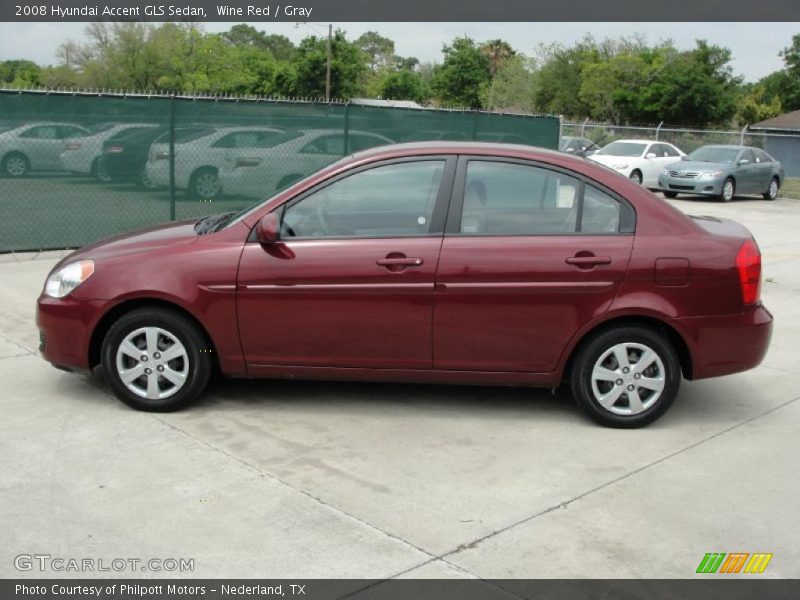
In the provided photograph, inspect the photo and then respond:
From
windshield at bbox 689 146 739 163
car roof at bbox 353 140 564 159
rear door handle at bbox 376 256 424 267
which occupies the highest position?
windshield at bbox 689 146 739 163

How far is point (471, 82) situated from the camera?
7150 cm

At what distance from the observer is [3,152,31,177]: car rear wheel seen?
10.7m

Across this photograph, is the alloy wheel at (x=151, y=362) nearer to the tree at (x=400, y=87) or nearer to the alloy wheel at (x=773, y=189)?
the alloy wheel at (x=773, y=189)

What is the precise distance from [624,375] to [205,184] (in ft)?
26.8

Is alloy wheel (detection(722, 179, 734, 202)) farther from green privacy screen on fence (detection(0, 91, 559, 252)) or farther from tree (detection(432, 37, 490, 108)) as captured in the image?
tree (detection(432, 37, 490, 108))

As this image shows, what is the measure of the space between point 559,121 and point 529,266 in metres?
11.9

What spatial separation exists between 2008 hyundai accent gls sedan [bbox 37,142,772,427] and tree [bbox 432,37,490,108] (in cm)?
6658

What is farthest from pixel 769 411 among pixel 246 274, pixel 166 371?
pixel 166 371

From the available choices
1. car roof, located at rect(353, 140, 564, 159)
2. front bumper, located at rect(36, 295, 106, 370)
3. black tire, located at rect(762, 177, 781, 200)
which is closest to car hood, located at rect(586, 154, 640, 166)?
black tire, located at rect(762, 177, 781, 200)

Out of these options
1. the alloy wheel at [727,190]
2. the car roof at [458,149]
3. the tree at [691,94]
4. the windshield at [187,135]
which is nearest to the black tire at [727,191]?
the alloy wheel at [727,190]

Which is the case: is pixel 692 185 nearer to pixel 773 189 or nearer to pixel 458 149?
pixel 773 189

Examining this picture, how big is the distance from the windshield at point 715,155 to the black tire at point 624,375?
64.5 ft

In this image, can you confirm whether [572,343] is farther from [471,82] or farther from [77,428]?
[471,82]

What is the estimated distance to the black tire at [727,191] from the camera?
2288 cm
